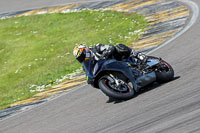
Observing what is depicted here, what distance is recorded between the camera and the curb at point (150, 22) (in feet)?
35.4

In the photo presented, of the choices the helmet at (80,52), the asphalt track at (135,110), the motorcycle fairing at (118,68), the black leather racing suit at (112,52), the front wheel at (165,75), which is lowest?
the asphalt track at (135,110)

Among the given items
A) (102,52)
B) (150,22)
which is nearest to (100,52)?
(102,52)

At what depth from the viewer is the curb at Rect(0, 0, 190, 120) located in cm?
1080

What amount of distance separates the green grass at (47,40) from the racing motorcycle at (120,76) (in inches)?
147

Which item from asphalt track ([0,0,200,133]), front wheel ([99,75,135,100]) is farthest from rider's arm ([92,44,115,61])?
asphalt track ([0,0,200,133])

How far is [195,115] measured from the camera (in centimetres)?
605

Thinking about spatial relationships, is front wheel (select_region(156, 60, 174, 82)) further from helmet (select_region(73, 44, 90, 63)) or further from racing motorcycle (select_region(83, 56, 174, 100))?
helmet (select_region(73, 44, 90, 63))

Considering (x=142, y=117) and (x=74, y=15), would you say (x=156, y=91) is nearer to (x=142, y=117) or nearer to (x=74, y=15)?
(x=142, y=117)

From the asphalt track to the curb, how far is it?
2.28ft

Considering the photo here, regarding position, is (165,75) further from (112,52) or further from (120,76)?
(112,52)

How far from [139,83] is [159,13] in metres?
7.60

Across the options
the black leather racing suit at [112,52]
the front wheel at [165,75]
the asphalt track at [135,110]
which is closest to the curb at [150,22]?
the asphalt track at [135,110]

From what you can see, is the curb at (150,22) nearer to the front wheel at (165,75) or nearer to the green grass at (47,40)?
the green grass at (47,40)

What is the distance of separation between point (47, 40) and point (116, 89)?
967 centimetres
